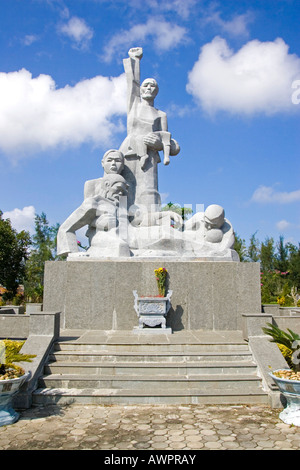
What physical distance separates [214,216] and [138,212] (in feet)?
6.49

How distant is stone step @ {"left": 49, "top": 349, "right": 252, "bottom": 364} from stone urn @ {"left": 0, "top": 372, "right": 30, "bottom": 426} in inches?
55.5

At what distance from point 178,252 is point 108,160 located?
9.76ft

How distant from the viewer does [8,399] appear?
486cm

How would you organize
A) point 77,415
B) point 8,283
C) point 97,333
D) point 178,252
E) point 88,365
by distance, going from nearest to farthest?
point 77,415 → point 88,365 → point 97,333 → point 178,252 → point 8,283

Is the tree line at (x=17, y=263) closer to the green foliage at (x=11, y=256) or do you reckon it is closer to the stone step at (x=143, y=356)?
the green foliage at (x=11, y=256)

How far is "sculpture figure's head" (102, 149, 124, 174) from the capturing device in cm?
1013

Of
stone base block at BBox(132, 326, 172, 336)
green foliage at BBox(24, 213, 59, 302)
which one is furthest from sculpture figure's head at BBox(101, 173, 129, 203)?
green foliage at BBox(24, 213, 59, 302)

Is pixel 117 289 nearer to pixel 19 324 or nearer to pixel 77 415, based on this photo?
pixel 19 324

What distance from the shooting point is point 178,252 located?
9.28 metres

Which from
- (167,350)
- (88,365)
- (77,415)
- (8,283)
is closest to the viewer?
(77,415)

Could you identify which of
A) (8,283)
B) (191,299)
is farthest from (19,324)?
(8,283)

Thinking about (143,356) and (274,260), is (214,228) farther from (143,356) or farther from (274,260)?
(274,260)

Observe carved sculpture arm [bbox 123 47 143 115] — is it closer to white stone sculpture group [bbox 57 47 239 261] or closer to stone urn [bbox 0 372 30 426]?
white stone sculpture group [bbox 57 47 239 261]

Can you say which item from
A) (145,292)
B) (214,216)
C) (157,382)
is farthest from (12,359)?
(214,216)
